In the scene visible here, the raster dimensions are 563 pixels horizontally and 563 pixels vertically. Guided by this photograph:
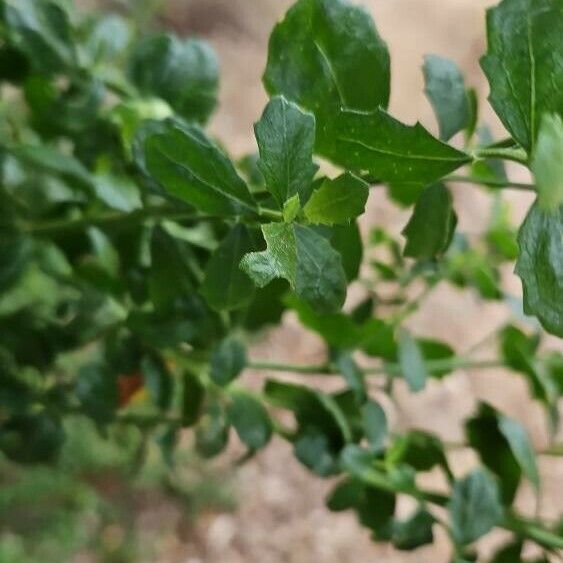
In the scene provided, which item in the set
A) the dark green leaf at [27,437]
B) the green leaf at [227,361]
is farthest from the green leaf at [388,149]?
the dark green leaf at [27,437]

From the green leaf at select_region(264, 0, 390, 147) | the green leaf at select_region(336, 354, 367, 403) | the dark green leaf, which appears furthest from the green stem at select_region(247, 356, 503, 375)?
the green leaf at select_region(264, 0, 390, 147)

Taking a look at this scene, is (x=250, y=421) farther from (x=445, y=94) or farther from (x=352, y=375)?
(x=445, y=94)

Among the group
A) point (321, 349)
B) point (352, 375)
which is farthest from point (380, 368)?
point (321, 349)

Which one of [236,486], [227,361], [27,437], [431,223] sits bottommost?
[236,486]

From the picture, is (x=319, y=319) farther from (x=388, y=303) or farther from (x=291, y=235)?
(x=291, y=235)

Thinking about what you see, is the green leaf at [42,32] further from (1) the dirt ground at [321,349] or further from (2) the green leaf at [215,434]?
(1) the dirt ground at [321,349]

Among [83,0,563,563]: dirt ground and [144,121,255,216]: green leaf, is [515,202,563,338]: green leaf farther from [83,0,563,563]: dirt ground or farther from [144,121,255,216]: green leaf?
[83,0,563,563]: dirt ground

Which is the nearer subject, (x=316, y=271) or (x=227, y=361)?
(x=316, y=271)
